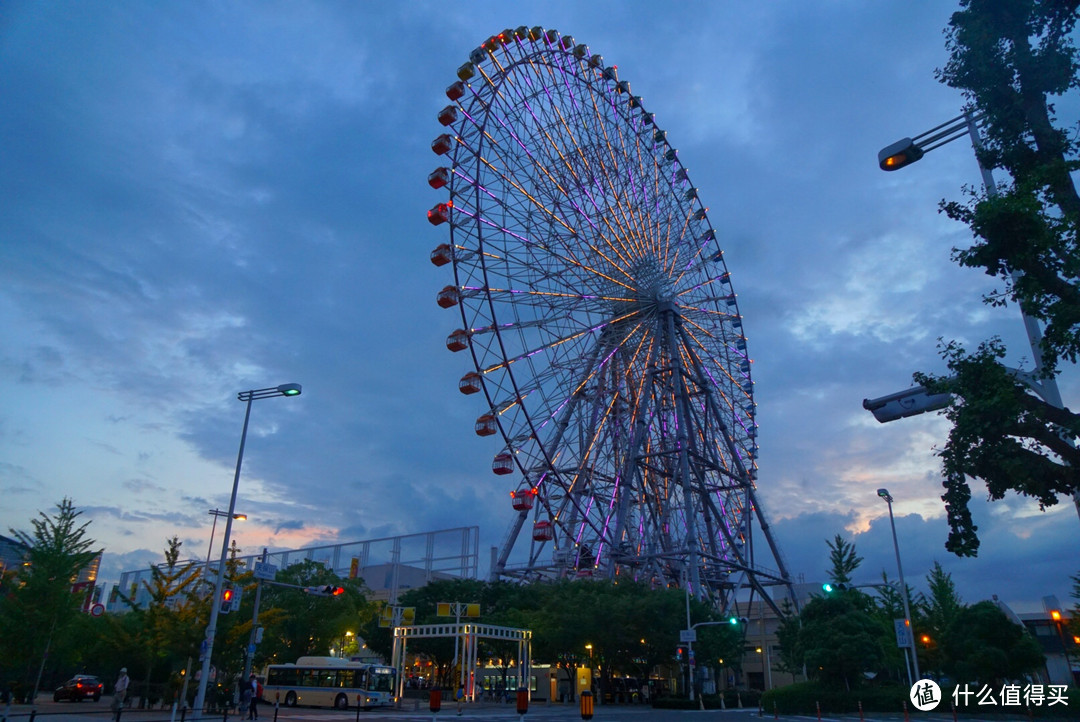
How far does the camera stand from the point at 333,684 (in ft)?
132

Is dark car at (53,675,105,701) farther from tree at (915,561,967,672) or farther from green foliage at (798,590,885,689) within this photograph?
tree at (915,561,967,672)

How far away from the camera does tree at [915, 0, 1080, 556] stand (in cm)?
1227

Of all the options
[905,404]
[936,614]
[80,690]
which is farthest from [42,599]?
[936,614]

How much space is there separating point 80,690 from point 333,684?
14012 millimetres

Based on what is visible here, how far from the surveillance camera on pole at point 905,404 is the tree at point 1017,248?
9.6 inches

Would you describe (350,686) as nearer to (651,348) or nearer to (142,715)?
(142,715)

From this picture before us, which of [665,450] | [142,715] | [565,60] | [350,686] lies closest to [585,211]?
[565,60]

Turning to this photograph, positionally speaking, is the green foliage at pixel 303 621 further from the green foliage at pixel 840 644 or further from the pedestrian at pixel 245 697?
the green foliage at pixel 840 644

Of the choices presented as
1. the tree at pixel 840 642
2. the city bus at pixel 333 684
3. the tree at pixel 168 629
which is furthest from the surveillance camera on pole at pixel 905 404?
the city bus at pixel 333 684

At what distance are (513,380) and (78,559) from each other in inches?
860

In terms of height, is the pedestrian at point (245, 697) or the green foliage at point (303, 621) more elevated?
the green foliage at point (303, 621)

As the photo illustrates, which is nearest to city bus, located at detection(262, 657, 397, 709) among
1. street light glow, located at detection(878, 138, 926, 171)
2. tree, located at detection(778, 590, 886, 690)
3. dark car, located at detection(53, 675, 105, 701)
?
dark car, located at detection(53, 675, 105, 701)

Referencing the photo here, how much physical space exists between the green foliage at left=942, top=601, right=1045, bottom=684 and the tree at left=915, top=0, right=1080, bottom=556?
1719 cm

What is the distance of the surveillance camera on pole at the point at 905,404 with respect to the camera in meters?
13.4
